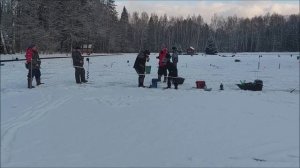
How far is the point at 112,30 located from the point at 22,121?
7899 centimetres

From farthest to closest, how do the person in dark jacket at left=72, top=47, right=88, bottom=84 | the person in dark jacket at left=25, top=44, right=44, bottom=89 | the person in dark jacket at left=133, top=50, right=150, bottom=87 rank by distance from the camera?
1. the person in dark jacket at left=72, top=47, right=88, bottom=84
2. the person in dark jacket at left=133, top=50, right=150, bottom=87
3. the person in dark jacket at left=25, top=44, right=44, bottom=89

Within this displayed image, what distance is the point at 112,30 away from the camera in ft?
293

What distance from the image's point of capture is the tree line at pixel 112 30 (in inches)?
2131

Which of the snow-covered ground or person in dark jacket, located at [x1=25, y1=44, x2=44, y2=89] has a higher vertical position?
person in dark jacket, located at [x1=25, y1=44, x2=44, y2=89]

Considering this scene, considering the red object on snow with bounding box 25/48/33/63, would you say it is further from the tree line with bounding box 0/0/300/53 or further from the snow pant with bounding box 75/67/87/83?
the tree line with bounding box 0/0/300/53

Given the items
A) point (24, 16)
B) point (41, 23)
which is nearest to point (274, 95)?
point (24, 16)

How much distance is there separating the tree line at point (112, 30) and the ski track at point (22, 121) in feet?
28.7

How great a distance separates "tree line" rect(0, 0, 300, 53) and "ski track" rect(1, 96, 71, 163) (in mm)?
8750

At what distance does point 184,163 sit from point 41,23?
2261 inches

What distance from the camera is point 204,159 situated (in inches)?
334

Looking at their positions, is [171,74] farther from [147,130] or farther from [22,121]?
[22,121]

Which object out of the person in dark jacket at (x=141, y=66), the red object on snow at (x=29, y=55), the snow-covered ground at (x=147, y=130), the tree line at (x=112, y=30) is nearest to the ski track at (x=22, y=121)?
the snow-covered ground at (x=147, y=130)

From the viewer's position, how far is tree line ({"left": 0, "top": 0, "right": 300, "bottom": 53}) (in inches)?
2131

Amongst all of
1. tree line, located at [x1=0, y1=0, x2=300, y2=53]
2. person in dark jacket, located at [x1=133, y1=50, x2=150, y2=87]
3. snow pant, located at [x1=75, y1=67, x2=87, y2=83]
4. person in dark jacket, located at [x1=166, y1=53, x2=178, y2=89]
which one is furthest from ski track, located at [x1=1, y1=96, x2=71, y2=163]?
tree line, located at [x1=0, y1=0, x2=300, y2=53]
